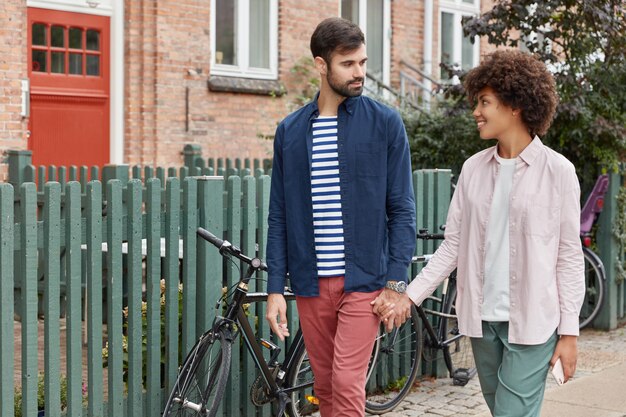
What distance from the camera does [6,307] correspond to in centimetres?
460

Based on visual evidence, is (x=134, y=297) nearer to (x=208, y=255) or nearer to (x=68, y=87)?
(x=208, y=255)

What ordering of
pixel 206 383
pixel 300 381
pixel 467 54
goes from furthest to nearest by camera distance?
pixel 467 54 → pixel 300 381 → pixel 206 383

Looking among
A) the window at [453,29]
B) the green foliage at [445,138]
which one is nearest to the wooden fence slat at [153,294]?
the green foliage at [445,138]

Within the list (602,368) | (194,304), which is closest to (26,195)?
(194,304)

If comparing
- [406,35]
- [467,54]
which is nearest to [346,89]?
[406,35]

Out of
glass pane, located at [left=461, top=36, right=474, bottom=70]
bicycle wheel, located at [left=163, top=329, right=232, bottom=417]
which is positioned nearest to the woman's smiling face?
bicycle wheel, located at [left=163, top=329, right=232, bottom=417]

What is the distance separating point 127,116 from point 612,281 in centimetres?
622

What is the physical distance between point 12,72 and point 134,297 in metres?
6.67

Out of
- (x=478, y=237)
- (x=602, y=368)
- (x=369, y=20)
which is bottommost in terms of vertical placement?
(x=602, y=368)

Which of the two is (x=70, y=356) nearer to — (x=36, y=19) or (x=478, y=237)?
(x=478, y=237)

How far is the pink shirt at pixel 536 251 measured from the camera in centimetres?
375

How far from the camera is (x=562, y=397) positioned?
6594 millimetres

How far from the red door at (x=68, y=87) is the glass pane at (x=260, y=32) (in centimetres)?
241

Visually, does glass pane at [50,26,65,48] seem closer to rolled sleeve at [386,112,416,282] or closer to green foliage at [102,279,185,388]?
green foliage at [102,279,185,388]
